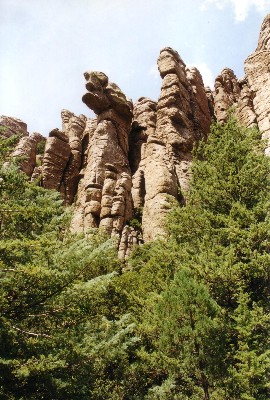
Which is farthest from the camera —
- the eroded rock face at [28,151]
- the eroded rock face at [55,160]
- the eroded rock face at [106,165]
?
the eroded rock face at [28,151]

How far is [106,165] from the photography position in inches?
1337

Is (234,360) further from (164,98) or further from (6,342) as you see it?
(164,98)

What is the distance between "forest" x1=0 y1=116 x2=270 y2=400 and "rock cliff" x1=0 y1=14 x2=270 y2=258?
14947 mm

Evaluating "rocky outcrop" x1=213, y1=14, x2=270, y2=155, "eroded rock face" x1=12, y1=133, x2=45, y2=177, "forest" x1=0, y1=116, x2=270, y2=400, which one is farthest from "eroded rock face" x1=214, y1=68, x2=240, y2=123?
"forest" x1=0, y1=116, x2=270, y2=400

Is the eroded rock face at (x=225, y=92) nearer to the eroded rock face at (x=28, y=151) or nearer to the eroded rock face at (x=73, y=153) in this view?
the eroded rock face at (x=73, y=153)

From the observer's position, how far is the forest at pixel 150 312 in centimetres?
791

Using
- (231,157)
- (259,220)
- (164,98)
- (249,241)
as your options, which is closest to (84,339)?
(249,241)

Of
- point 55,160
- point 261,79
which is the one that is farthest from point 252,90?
point 55,160

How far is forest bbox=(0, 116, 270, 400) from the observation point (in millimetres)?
7914

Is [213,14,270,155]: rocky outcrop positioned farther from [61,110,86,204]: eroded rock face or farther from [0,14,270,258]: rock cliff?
[61,110,86,204]: eroded rock face

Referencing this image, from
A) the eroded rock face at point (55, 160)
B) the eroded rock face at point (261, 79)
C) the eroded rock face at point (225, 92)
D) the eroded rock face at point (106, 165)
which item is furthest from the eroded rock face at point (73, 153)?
the eroded rock face at point (261, 79)

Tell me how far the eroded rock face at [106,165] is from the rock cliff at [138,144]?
10 cm

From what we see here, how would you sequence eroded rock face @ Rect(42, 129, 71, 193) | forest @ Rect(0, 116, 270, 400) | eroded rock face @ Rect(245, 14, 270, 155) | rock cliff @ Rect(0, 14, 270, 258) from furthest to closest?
eroded rock face @ Rect(42, 129, 71, 193), eroded rock face @ Rect(245, 14, 270, 155), rock cliff @ Rect(0, 14, 270, 258), forest @ Rect(0, 116, 270, 400)

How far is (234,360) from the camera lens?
9797mm
